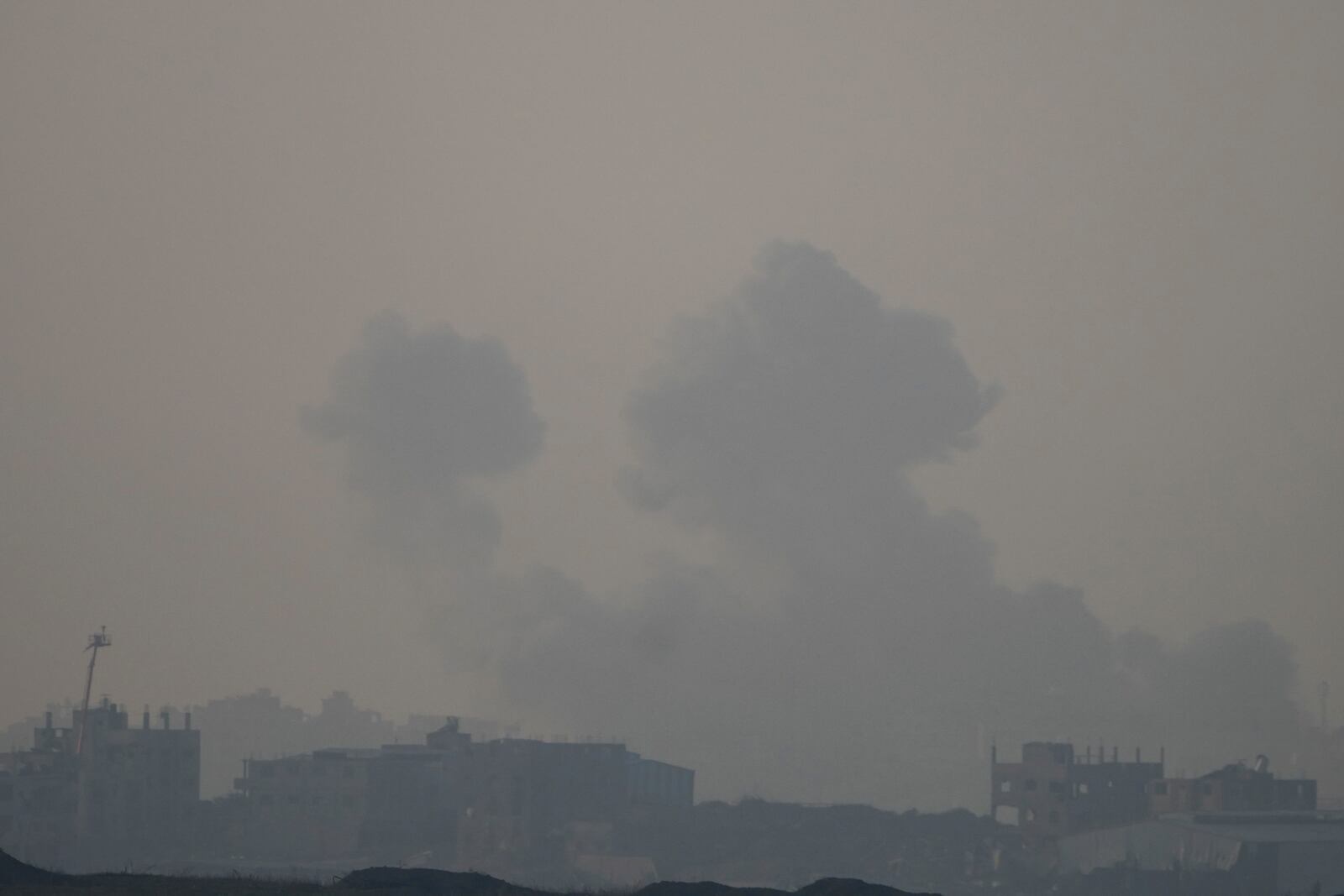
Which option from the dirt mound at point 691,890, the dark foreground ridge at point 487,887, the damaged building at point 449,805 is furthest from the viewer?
the damaged building at point 449,805

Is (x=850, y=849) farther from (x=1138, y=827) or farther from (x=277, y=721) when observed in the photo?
(x=277, y=721)

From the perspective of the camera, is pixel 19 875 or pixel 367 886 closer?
pixel 367 886

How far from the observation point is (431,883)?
24172 mm

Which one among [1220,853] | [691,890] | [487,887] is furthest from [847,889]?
[1220,853]

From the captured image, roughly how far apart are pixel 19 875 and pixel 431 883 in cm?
587

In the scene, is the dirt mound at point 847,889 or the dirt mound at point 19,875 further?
the dirt mound at point 19,875

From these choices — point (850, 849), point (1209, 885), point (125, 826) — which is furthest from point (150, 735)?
point (1209, 885)

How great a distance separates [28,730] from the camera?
559ft

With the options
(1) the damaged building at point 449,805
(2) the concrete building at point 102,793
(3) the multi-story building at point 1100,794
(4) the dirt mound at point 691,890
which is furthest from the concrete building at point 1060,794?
(4) the dirt mound at point 691,890

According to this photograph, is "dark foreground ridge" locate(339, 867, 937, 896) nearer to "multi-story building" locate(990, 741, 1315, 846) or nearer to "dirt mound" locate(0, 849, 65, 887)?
"dirt mound" locate(0, 849, 65, 887)

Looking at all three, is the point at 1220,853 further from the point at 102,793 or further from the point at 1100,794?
the point at 102,793

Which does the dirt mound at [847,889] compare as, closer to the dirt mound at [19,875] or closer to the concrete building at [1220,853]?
the dirt mound at [19,875]

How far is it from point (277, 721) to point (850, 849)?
304ft

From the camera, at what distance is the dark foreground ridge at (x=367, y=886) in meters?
23.4
